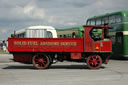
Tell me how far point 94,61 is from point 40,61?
2.94 m

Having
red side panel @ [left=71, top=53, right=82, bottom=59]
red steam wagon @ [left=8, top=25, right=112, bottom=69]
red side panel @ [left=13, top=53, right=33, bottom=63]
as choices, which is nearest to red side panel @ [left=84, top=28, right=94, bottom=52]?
red steam wagon @ [left=8, top=25, right=112, bottom=69]

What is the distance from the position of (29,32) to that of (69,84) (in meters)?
14.7

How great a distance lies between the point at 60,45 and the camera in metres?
14.9

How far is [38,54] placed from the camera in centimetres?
1513

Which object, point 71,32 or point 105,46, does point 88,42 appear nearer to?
point 105,46

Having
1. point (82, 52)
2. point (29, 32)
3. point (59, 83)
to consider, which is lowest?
point (59, 83)

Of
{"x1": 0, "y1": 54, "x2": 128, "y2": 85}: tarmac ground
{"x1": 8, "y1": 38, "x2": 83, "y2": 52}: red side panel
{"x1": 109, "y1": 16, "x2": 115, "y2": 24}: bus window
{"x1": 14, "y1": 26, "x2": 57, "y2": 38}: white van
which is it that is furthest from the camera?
{"x1": 109, "y1": 16, "x2": 115, "y2": 24}: bus window

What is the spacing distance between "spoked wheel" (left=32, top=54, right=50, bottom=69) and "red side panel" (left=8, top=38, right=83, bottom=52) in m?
0.40

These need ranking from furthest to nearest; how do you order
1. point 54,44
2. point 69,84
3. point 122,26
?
point 122,26 → point 54,44 → point 69,84

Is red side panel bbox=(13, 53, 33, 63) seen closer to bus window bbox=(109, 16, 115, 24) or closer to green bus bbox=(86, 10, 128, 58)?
green bus bbox=(86, 10, 128, 58)

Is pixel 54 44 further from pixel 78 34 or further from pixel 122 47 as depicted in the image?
pixel 122 47

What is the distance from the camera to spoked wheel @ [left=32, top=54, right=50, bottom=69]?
15062 mm

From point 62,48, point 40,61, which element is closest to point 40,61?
point 40,61

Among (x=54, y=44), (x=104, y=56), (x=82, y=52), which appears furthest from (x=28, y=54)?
(x=104, y=56)
